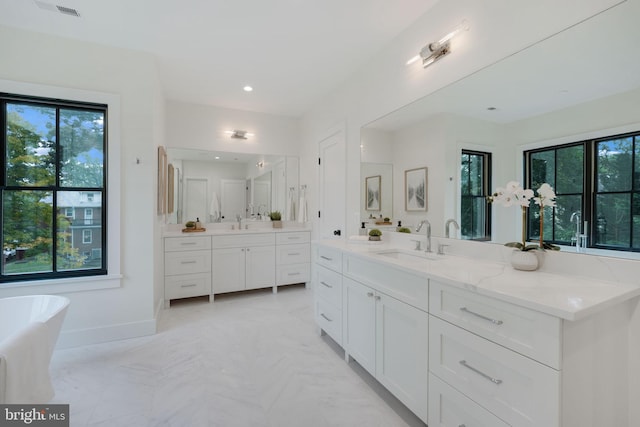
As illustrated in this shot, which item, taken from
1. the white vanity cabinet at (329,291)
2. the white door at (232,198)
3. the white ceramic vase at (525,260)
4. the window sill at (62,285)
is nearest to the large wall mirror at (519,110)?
the white ceramic vase at (525,260)

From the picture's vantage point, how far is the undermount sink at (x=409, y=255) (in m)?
2.04

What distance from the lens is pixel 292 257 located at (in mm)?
4156

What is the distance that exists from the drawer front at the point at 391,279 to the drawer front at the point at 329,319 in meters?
0.40

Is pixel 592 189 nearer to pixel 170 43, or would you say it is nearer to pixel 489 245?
pixel 489 245

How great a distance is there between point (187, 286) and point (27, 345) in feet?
7.93

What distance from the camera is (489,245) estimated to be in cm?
177

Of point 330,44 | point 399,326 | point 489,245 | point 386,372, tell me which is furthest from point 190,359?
point 330,44

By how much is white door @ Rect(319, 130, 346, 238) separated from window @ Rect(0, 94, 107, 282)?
7.74 ft

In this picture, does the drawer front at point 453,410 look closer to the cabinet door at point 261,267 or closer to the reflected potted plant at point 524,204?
the reflected potted plant at point 524,204

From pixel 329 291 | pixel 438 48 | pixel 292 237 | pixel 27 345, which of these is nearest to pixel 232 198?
pixel 292 237

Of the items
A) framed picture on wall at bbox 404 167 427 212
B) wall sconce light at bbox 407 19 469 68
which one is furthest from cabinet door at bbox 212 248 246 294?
wall sconce light at bbox 407 19 469 68

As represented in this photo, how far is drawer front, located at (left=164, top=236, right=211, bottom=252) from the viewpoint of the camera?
3.47 metres

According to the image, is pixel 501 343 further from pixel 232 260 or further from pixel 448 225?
pixel 232 260

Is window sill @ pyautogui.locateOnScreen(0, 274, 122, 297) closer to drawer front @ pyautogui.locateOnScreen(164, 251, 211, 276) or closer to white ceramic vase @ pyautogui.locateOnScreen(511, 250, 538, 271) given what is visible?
drawer front @ pyautogui.locateOnScreen(164, 251, 211, 276)
